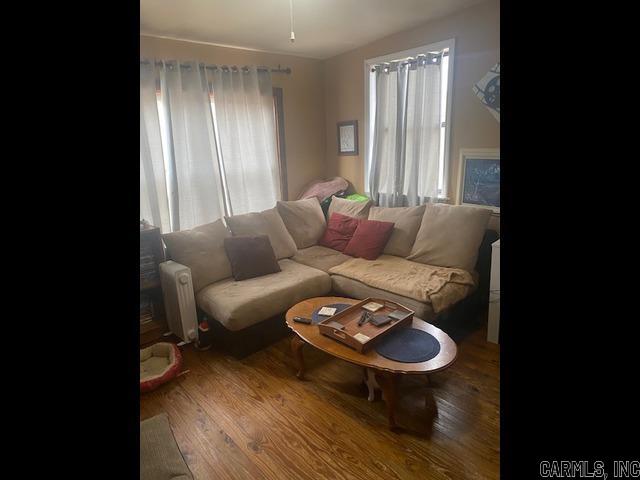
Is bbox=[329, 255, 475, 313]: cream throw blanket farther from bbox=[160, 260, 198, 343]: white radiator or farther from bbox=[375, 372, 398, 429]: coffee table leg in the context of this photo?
bbox=[160, 260, 198, 343]: white radiator

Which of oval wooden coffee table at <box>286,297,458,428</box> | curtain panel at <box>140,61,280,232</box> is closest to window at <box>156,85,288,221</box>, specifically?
curtain panel at <box>140,61,280,232</box>

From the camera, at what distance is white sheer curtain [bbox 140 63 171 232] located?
115 inches

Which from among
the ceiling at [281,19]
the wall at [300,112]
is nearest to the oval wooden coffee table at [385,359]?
the ceiling at [281,19]

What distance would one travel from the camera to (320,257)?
3252 millimetres

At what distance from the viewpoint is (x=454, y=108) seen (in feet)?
9.91

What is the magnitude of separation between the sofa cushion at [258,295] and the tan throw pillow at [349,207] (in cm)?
82

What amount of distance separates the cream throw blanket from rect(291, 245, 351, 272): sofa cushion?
124 mm

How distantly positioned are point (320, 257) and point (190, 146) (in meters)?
1.52

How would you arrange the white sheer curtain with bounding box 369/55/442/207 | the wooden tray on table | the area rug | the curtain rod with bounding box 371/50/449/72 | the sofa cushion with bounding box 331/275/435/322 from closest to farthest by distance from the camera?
the area rug, the wooden tray on table, the sofa cushion with bounding box 331/275/435/322, the curtain rod with bounding box 371/50/449/72, the white sheer curtain with bounding box 369/55/442/207

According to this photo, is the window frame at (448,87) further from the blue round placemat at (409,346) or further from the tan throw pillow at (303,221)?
the blue round placemat at (409,346)

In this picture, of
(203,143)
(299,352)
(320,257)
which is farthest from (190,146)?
(299,352)

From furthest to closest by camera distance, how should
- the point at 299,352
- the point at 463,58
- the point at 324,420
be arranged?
the point at 463,58, the point at 299,352, the point at 324,420

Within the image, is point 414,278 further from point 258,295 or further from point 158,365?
point 158,365
